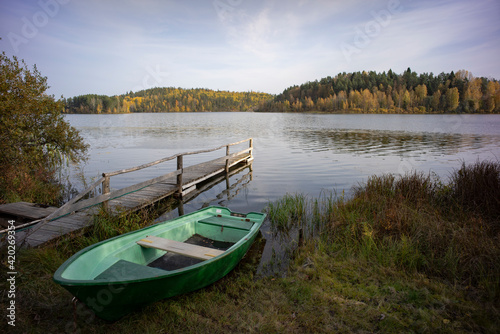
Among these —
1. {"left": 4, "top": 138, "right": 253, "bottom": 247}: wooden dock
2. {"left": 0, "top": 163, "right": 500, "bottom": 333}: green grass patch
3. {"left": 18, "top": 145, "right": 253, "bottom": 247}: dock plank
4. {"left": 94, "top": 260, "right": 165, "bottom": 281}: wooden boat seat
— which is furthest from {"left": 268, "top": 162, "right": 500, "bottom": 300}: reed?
{"left": 4, "top": 138, "right": 253, "bottom": 247}: wooden dock

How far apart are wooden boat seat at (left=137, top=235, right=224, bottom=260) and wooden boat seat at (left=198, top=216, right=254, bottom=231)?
152 centimetres

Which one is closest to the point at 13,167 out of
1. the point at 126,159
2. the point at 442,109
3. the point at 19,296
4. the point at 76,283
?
the point at 19,296

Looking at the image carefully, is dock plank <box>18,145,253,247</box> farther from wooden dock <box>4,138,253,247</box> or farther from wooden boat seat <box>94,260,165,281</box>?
wooden boat seat <box>94,260,165,281</box>

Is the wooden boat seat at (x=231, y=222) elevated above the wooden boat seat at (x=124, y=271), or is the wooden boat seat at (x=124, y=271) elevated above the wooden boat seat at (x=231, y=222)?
the wooden boat seat at (x=124, y=271)

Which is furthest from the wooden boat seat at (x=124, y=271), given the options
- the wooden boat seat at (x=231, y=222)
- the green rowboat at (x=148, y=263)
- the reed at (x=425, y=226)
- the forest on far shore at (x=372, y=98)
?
the forest on far shore at (x=372, y=98)

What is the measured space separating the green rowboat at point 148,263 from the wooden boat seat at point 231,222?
2 centimetres

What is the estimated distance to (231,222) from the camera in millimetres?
6383

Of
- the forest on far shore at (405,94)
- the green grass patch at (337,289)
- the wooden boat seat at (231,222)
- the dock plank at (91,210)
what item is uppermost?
the forest on far shore at (405,94)

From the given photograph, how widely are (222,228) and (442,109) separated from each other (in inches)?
3808

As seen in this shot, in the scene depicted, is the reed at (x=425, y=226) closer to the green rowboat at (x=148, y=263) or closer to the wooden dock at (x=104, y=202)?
the green rowboat at (x=148, y=263)

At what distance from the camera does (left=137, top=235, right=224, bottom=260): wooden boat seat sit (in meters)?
4.30

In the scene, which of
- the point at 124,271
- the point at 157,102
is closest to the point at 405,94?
the point at 124,271

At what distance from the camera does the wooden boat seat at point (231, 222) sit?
6.08 metres

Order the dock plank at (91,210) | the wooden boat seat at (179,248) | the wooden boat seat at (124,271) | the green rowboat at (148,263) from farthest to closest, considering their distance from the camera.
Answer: the dock plank at (91,210) < the wooden boat seat at (179,248) < the wooden boat seat at (124,271) < the green rowboat at (148,263)
